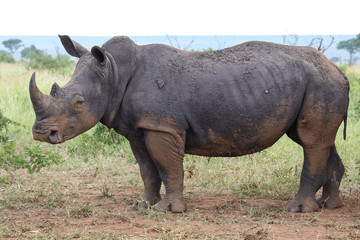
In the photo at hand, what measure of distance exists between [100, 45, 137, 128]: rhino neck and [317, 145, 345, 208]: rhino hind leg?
2.36 m

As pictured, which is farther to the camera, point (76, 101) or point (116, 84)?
point (116, 84)

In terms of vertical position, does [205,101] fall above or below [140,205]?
above

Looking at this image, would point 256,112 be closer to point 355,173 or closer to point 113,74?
point 113,74

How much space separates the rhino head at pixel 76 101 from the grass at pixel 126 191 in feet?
2.72

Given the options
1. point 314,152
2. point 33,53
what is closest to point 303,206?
point 314,152

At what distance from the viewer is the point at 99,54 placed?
6.09 meters

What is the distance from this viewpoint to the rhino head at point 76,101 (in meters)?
5.82

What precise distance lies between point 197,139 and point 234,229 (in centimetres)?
115

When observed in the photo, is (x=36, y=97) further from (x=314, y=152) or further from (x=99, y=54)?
(x=314, y=152)

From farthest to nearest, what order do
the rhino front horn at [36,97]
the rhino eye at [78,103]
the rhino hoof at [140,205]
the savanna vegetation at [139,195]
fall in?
1. the rhino hoof at [140,205]
2. the rhino eye at [78,103]
3. the rhino front horn at [36,97]
4. the savanna vegetation at [139,195]

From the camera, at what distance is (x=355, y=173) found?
791 cm

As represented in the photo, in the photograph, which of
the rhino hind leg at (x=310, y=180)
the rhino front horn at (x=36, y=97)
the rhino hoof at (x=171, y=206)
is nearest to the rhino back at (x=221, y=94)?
the rhino hind leg at (x=310, y=180)

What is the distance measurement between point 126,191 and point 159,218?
1657 millimetres

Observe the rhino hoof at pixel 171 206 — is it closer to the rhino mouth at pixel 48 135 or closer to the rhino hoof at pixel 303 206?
the rhino hoof at pixel 303 206
